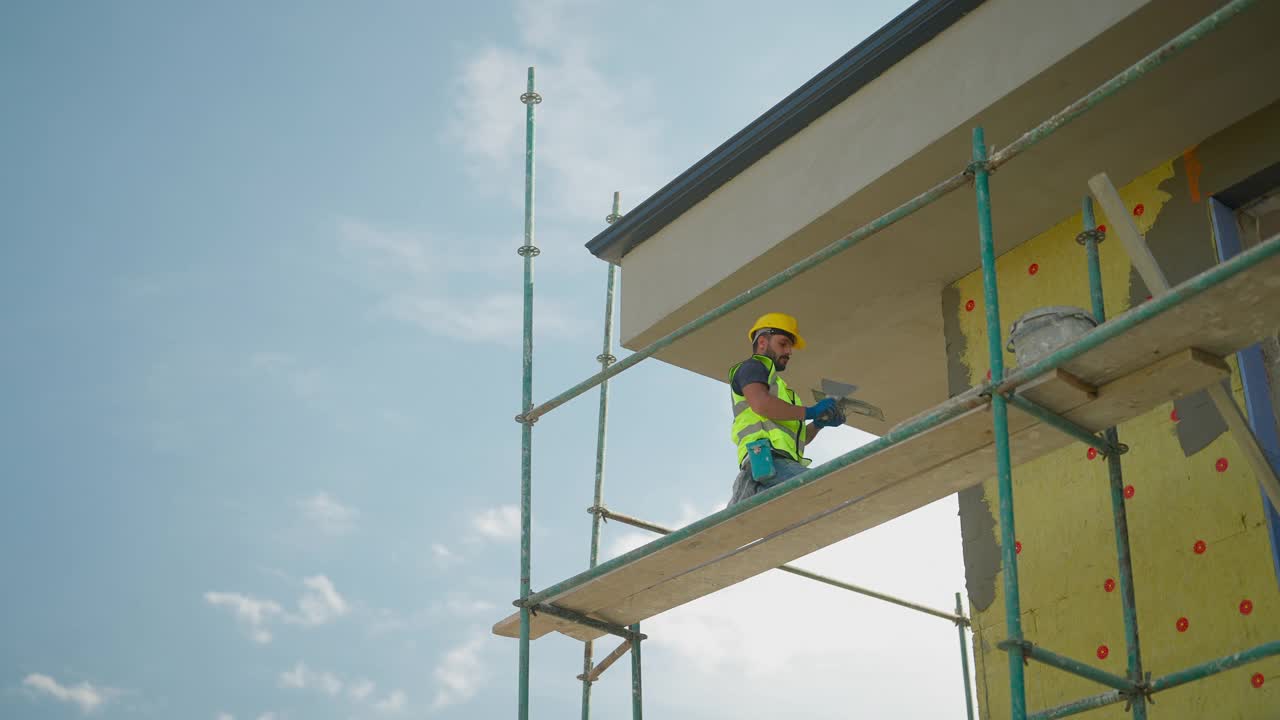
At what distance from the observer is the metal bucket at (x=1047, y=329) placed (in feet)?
21.8

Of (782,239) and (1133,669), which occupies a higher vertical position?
(782,239)

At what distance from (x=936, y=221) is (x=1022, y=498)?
1771mm

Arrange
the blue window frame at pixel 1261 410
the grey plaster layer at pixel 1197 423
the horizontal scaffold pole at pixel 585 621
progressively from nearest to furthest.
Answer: the blue window frame at pixel 1261 410 < the grey plaster layer at pixel 1197 423 < the horizontal scaffold pole at pixel 585 621

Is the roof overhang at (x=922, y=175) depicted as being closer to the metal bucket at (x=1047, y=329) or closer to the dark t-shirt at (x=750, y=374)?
the dark t-shirt at (x=750, y=374)

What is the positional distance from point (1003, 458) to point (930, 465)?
0.93m

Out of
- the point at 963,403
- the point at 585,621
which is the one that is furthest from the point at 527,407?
the point at 963,403

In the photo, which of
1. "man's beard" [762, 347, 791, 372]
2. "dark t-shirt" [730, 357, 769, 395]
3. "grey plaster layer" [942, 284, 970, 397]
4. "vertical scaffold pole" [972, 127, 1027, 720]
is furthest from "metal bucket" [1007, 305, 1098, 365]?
"grey plaster layer" [942, 284, 970, 397]

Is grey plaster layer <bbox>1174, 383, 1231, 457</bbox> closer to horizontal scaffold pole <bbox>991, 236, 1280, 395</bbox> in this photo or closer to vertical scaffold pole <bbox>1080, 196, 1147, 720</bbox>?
vertical scaffold pole <bbox>1080, 196, 1147, 720</bbox>

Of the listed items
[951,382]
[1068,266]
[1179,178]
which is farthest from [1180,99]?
[951,382]

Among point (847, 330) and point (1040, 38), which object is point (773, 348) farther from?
point (1040, 38)

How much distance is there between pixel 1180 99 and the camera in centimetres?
807

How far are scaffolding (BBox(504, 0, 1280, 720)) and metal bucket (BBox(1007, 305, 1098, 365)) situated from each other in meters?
0.10

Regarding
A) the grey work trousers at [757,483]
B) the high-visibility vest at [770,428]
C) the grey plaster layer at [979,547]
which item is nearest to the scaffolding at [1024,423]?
the grey work trousers at [757,483]

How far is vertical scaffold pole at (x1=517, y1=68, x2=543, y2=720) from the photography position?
844 cm
